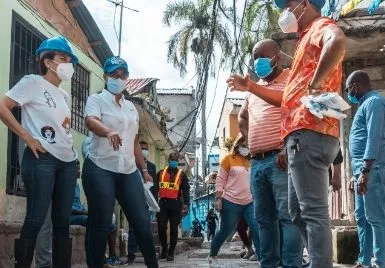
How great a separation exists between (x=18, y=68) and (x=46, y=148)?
13.0ft

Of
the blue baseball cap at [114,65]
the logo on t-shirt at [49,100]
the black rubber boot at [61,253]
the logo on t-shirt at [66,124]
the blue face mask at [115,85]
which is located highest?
the blue baseball cap at [114,65]

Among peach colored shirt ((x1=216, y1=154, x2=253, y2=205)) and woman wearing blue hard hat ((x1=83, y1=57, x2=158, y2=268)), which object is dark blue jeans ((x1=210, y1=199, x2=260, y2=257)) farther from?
woman wearing blue hard hat ((x1=83, y1=57, x2=158, y2=268))

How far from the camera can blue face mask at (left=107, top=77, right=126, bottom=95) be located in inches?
197

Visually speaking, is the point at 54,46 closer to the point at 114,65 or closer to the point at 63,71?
the point at 63,71

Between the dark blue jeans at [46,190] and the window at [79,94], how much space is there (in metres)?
6.63

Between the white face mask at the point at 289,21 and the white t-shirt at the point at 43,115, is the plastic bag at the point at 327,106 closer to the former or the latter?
the white face mask at the point at 289,21

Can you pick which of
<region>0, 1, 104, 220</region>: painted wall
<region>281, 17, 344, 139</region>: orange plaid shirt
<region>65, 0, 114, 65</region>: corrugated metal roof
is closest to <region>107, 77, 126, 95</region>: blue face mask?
<region>281, 17, 344, 139</region>: orange plaid shirt

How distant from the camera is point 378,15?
8359 mm

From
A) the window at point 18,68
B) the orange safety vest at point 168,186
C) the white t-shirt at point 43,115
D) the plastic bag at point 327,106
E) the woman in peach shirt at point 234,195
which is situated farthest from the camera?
the orange safety vest at point 168,186

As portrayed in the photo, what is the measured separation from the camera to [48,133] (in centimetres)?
426

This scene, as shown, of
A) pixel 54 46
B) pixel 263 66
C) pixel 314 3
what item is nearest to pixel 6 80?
pixel 54 46

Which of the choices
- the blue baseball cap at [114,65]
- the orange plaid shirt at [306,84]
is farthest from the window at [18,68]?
the orange plaid shirt at [306,84]

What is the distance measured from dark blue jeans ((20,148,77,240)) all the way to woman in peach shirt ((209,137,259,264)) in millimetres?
2937

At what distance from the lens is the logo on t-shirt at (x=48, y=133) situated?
4.23 m
